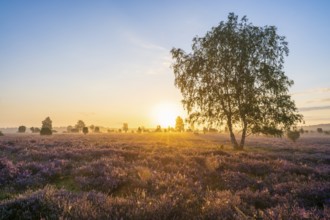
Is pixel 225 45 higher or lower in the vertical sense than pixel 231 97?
higher

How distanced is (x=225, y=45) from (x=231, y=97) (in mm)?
5418

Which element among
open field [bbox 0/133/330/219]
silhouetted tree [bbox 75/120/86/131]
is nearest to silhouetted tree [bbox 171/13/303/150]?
open field [bbox 0/133/330/219]

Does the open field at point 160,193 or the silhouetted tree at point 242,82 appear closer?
the open field at point 160,193

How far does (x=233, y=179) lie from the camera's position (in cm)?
1020

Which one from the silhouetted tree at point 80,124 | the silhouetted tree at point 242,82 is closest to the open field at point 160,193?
the silhouetted tree at point 242,82

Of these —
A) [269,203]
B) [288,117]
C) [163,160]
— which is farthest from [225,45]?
[269,203]

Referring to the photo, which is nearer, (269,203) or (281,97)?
(269,203)

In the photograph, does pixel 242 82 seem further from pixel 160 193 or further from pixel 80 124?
pixel 80 124

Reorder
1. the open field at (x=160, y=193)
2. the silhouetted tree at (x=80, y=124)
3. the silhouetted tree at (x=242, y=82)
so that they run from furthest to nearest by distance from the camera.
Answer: the silhouetted tree at (x=80, y=124) → the silhouetted tree at (x=242, y=82) → the open field at (x=160, y=193)

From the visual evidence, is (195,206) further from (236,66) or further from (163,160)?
(236,66)

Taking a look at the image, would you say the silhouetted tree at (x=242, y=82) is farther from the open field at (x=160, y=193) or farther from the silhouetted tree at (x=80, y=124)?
the silhouetted tree at (x=80, y=124)

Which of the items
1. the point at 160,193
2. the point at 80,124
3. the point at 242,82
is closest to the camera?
the point at 160,193

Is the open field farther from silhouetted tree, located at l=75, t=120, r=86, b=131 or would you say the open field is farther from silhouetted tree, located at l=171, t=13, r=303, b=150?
silhouetted tree, located at l=75, t=120, r=86, b=131

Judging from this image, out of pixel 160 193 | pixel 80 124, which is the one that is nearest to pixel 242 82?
pixel 160 193
